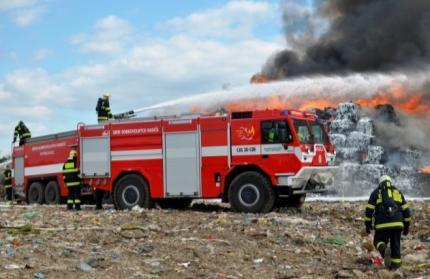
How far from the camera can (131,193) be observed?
51.5 feet

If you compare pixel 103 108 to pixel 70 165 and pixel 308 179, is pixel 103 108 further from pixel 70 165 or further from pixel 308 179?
pixel 308 179

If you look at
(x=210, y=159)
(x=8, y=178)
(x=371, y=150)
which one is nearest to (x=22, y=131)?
(x=8, y=178)

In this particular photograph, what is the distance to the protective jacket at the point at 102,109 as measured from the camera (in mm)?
19125

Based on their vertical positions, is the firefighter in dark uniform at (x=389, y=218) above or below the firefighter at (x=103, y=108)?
below

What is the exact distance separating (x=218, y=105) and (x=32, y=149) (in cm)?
698

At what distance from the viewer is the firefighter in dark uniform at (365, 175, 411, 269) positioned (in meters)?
8.30

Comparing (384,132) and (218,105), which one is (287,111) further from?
(384,132)

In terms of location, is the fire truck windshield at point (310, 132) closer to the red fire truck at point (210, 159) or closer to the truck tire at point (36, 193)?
the red fire truck at point (210, 159)

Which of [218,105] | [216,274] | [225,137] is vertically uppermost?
[218,105]

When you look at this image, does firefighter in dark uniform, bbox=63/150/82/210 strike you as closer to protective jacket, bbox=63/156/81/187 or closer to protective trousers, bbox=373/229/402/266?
protective jacket, bbox=63/156/81/187

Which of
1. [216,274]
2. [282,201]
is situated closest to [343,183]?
[282,201]

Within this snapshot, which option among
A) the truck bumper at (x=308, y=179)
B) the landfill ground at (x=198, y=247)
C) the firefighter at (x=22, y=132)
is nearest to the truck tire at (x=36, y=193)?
the firefighter at (x=22, y=132)

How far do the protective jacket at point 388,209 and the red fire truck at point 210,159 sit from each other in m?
5.18

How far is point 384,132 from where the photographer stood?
1236 inches
